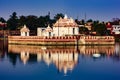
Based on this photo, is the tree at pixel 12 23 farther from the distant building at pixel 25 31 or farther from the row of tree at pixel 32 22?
the distant building at pixel 25 31

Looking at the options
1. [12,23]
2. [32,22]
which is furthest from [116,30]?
[12,23]

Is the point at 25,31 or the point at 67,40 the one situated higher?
the point at 25,31

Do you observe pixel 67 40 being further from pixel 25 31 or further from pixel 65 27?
pixel 25 31

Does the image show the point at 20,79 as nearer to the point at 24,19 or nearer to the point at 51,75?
the point at 51,75

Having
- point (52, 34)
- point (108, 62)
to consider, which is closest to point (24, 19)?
point (52, 34)

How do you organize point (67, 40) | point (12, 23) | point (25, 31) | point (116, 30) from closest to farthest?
point (67, 40)
point (25, 31)
point (116, 30)
point (12, 23)

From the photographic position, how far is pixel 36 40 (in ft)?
238

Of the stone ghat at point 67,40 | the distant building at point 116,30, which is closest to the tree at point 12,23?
the distant building at point 116,30

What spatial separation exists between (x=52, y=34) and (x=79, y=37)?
255 inches

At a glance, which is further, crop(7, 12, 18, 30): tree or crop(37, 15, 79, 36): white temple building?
crop(7, 12, 18, 30): tree

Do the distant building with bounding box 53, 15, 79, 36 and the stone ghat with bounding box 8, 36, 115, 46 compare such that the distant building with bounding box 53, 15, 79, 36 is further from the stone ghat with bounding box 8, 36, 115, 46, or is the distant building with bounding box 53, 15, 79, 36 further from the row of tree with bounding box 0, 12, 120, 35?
the row of tree with bounding box 0, 12, 120, 35

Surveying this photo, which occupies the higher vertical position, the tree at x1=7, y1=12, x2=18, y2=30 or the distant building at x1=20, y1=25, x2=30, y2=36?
the tree at x1=7, y1=12, x2=18, y2=30

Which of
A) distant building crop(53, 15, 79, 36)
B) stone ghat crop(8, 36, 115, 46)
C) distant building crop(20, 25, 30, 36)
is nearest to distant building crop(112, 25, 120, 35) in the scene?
distant building crop(53, 15, 79, 36)

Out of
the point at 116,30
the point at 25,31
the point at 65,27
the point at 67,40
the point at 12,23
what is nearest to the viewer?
the point at 67,40
